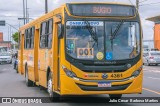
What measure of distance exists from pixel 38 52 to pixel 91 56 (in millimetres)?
5430

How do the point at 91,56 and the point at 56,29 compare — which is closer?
the point at 91,56

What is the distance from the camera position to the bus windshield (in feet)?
42.7

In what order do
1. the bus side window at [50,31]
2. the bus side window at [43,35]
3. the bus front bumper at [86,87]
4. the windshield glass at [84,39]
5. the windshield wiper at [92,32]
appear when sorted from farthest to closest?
the bus side window at [43,35], the bus side window at [50,31], the windshield wiper at [92,32], the windshield glass at [84,39], the bus front bumper at [86,87]

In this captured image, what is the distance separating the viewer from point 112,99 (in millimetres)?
14961

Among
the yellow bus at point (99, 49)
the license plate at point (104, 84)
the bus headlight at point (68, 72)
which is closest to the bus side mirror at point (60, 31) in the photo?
the yellow bus at point (99, 49)

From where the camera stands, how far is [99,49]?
42.8 feet

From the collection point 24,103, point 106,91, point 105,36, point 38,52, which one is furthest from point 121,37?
point 38,52

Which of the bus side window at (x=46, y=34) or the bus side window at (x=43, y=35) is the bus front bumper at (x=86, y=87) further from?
the bus side window at (x=43, y=35)

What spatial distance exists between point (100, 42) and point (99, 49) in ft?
0.68

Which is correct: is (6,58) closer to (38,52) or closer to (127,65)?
(38,52)

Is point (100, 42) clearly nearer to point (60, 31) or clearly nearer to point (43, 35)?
point (60, 31)

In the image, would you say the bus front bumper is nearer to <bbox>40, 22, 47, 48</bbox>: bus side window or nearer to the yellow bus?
the yellow bus

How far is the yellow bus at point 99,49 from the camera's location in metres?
12.8

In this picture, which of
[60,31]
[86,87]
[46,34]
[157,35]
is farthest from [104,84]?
[157,35]
